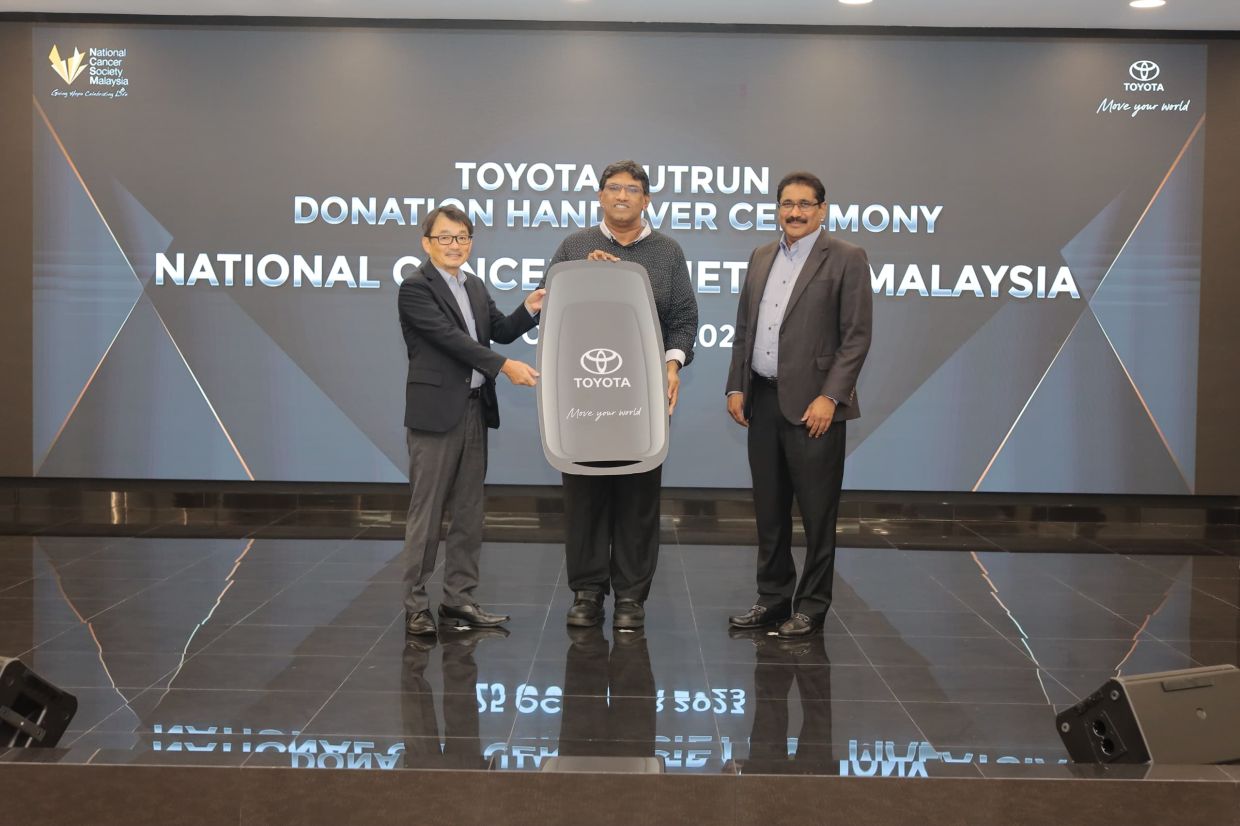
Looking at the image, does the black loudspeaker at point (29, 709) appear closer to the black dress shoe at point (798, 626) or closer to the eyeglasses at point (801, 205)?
the black dress shoe at point (798, 626)

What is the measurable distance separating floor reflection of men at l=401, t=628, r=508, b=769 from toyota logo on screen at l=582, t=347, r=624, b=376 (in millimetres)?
986

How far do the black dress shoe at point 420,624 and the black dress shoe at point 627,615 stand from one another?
0.63 meters

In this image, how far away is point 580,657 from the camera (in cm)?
369

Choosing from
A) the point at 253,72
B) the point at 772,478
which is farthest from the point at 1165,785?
the point at 253,72

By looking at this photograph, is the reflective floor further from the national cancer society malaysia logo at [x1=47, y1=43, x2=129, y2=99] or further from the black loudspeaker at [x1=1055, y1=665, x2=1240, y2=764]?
the national cancer society malaysia logo at [x1=47, y1=43, x2=129, y2=99]

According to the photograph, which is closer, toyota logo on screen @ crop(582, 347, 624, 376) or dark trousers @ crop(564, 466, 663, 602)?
toyota logo on screen @ crop(582, 347, 624, 376)

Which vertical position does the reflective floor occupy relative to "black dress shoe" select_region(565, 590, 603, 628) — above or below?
below

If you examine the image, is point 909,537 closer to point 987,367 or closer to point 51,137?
point 987,367

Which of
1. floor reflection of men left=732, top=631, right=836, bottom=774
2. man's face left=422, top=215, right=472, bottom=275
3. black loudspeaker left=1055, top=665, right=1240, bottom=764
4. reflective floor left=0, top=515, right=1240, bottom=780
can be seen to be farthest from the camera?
man's face left=422, top=215, right=472, bottom=275

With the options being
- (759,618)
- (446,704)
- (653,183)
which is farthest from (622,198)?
(653,183)

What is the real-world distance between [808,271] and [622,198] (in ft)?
2.21

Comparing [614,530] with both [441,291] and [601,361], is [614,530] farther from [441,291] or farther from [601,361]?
[441,291]

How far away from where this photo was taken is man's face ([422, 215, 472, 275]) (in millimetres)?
3877

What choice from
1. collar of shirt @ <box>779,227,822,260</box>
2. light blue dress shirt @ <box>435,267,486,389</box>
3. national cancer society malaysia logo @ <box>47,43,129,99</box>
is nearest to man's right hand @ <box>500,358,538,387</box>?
light blue dress shirt @ <box>435,267,486,389</box>
